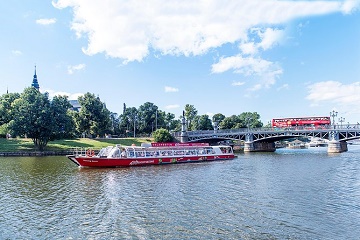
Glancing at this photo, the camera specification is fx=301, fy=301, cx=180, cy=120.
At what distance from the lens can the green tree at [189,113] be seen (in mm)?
177663

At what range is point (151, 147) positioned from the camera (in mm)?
63969

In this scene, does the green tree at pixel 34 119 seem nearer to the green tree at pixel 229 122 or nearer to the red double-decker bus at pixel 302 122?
the red double-decker bus at pixel 302 122

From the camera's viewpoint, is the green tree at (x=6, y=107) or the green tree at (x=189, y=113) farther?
the green tree at (x=189, y=113)

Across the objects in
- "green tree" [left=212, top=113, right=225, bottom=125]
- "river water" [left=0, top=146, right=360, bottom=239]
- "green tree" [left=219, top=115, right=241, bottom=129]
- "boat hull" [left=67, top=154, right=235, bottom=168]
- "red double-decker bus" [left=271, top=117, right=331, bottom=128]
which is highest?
"green tree" [left=212, top=113, right=225, bottom=125]

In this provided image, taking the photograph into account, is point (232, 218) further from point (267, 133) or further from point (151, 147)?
point (267, 133)

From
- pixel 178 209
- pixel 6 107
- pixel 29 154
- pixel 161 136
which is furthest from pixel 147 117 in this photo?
pixel 178 209

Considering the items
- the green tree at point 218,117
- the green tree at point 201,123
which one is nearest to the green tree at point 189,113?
the green tree at point 201,123

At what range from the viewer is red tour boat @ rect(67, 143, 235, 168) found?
53781 millimetres

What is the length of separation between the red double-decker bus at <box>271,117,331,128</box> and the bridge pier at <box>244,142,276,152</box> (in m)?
9.51

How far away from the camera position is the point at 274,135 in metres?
107

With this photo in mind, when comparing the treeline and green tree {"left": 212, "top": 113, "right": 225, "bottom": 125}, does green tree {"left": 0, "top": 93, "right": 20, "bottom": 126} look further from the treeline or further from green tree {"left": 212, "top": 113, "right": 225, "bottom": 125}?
green tree {"left": 212, "top": 113, "right": 225, "bottom": 125}

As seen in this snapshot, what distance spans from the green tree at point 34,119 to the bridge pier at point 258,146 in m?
68.1

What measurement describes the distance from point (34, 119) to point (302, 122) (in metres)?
93.0

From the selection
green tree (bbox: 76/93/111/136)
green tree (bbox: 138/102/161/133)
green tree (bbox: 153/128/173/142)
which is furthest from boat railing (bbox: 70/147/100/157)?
green tree (bbox: 138/102/161/133)
